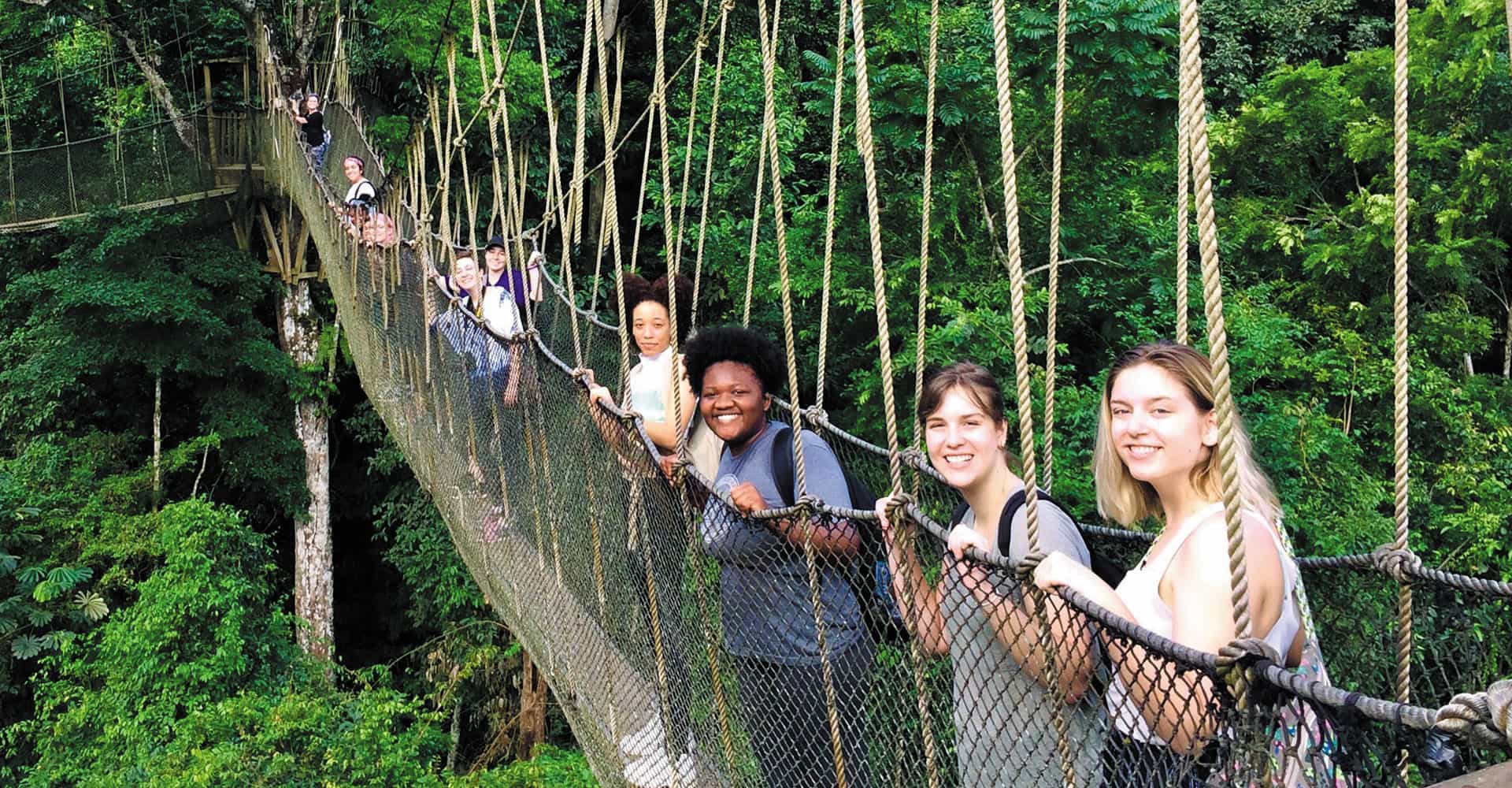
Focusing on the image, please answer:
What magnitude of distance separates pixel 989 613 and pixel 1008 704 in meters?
0.09

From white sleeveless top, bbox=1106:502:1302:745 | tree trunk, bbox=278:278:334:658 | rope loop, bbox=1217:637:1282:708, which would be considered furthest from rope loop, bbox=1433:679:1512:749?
tree trunk, bbox=278:278:334:658

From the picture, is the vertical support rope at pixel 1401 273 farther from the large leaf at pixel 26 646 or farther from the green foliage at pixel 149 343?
the large leaf at pixel 26 646

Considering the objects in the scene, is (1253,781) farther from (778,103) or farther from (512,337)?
(778,103)

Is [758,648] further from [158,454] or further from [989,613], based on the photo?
[158,454]

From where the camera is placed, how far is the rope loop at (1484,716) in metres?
0.62

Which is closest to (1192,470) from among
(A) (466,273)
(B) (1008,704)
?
(B) (1008,704)

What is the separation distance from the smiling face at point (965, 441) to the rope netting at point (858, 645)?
6 centimetres

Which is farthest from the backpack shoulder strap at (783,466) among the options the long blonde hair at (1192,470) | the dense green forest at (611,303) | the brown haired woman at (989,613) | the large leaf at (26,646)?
the large leaf at (26,646)

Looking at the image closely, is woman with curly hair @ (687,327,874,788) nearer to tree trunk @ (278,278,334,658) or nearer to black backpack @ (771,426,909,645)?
black backpack @ (771,426,909,645)

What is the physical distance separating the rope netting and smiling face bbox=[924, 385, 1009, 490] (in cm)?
6

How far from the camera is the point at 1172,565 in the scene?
0.91 metres

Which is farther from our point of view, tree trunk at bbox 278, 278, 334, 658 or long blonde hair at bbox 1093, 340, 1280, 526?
tree trunk at bbox 278, 278, 334, 658

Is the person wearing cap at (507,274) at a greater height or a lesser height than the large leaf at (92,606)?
greater

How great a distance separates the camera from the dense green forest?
4914 mm
